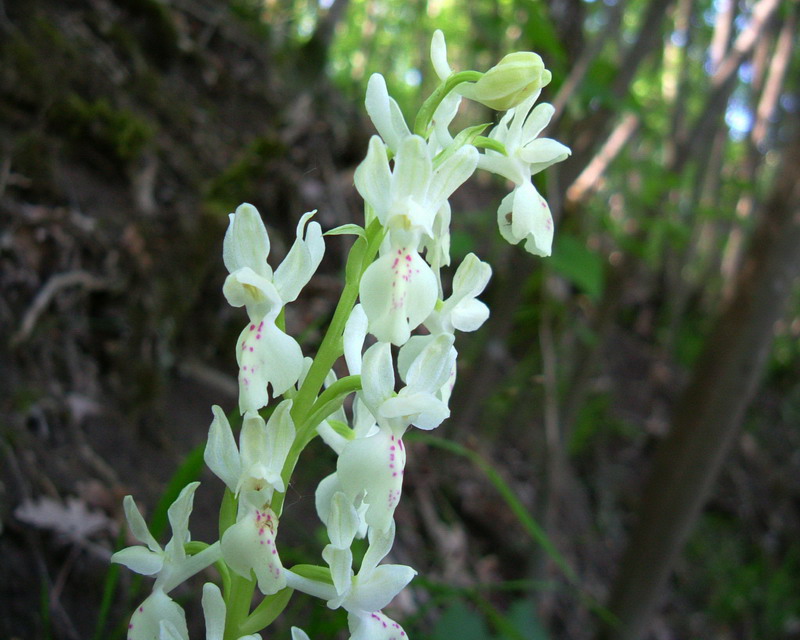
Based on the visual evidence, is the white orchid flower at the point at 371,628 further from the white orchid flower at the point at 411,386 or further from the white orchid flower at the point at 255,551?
the white orchid flower at the point at 411,386

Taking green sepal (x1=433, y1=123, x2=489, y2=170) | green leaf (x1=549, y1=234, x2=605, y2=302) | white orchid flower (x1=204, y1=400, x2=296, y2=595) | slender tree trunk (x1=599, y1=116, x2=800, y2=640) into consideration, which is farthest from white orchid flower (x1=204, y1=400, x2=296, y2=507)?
slender tree trunk (x1=599, y1=116, x2=800, y2=640)

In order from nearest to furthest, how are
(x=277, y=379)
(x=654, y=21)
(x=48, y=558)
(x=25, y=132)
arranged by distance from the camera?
(x=277, y=379) < (x=48, y=558) < (x=25, y=132) < (x=654, y=21)

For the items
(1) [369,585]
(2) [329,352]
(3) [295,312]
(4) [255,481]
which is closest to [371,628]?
(1) [369,585]

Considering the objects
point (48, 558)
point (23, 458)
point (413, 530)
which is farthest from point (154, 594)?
point (413, 530)

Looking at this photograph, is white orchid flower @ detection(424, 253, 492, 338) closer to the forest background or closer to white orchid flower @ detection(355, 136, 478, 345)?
white orchid flower @ detection(355, 136, 478, 345)

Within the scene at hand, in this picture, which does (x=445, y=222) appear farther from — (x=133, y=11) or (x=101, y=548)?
(x=133, y=11)

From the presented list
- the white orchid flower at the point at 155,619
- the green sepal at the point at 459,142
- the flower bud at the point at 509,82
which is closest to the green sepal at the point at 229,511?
the white orchid flower at the point at 155,619

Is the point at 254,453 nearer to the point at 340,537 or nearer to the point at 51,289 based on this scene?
the point at 340,537
